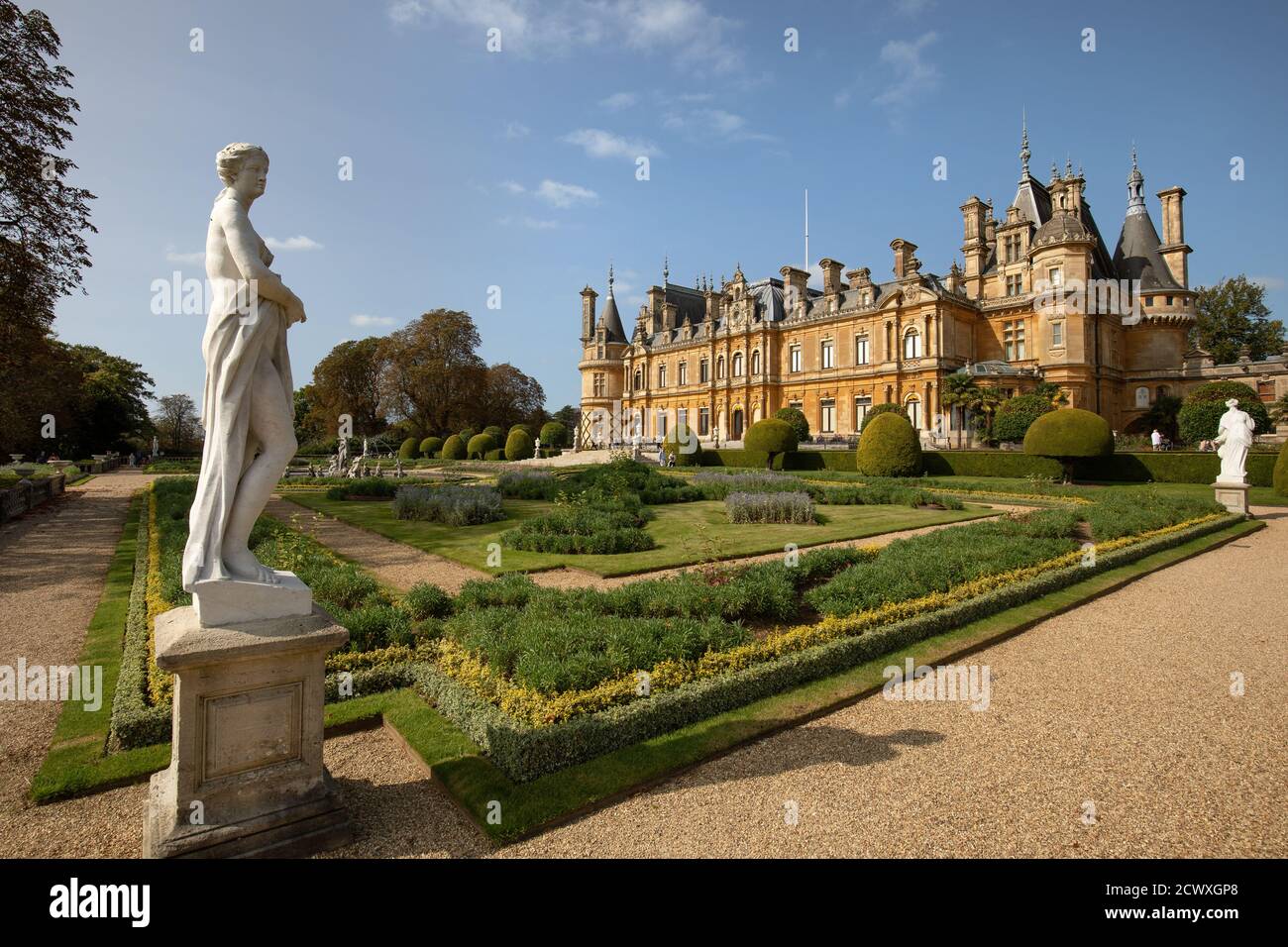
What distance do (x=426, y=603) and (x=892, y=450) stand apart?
72.2ft

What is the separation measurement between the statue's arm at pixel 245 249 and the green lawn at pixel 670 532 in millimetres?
6598

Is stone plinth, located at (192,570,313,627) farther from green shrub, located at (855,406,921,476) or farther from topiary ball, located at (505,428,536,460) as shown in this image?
topiary ball, located at (505,428,536,460)

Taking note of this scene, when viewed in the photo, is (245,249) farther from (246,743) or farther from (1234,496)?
(1234,496)

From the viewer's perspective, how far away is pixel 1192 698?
5.16 m

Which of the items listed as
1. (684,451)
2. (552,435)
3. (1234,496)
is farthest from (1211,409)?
(552,435)

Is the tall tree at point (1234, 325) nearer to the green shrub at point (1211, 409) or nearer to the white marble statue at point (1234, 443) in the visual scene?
the green shrub at point (1211, 409)

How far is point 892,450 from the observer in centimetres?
2514

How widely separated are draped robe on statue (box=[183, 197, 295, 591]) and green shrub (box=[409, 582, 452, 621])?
12.2 ft

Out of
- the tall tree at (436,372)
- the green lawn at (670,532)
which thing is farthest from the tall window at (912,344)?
the tall tree at (436,372)

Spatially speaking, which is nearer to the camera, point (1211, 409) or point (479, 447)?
point (1211, 409)

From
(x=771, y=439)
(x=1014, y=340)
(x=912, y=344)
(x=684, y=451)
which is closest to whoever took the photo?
(x=771, y=439)

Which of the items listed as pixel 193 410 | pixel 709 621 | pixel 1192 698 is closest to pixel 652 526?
pixel 709 621

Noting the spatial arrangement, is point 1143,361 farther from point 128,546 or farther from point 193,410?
point 193,410
